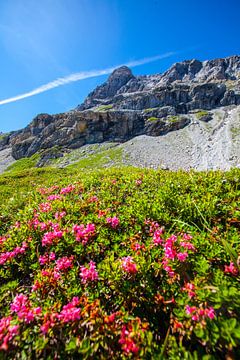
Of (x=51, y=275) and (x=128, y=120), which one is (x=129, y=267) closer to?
(x=51, y=275)

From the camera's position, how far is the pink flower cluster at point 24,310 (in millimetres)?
2773

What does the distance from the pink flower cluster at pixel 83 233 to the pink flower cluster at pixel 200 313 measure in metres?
2.57

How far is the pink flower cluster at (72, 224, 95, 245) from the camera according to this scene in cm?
445

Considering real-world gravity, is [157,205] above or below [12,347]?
above

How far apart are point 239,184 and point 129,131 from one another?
104 metres

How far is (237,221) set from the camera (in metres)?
4.39

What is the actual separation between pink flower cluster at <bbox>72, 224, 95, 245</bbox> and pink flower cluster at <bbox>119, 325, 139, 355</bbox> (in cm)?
211

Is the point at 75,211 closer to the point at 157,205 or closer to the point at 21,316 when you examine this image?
the point at 157,205

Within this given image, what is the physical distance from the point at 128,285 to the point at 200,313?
1.22 metres

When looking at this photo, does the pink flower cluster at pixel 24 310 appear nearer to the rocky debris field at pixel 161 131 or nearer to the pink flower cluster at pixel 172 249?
the pink flower cluster at pixel 172 249

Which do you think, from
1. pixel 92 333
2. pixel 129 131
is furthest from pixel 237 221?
pixel 129 131

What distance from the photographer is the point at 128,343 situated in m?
2.40

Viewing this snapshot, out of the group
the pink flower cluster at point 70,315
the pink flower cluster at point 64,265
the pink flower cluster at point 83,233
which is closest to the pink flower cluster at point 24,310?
the pink flower cluster at point 70,315

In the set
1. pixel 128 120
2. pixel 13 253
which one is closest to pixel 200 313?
pixel 13 253
